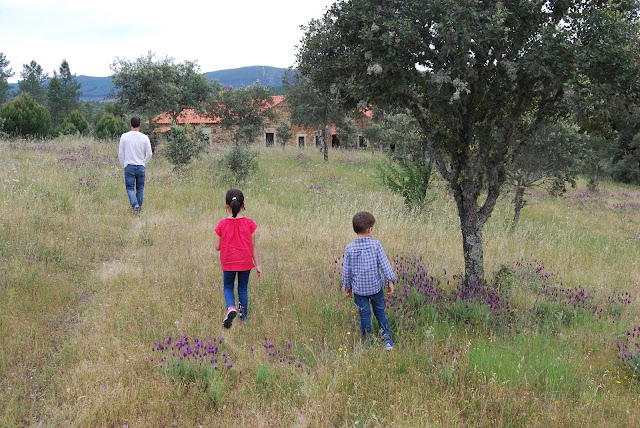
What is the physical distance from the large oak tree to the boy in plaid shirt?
Result: 175cm

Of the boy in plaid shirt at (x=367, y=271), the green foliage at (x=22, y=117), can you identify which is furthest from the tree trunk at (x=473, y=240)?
the green foliage at (x=22, y=117)

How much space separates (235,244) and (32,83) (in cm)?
8504

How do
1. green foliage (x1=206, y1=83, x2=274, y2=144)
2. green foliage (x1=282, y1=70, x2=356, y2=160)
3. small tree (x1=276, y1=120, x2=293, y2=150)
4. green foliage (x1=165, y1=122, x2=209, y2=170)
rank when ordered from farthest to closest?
small tree (x1=276, y1=120, x2=293, y2=150) → green foliage (x1=206, y1=83, x2=274, y2=144) → green foliage (x1=282, y1=70, x2=356, y2=160) → green foliage (x1=165, y1=122, x2=209, y2=170)

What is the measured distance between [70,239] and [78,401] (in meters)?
4.43

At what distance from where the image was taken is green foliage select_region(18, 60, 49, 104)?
7056cm

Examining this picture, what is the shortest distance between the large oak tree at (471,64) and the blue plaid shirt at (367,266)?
1870 mm

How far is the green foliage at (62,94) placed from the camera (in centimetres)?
6562

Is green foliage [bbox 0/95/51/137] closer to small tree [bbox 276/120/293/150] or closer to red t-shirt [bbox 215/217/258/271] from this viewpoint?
small tree [bbox 276/120/293/150]

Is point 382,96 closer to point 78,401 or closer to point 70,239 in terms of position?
point 78,401

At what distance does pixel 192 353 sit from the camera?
3.92 metres

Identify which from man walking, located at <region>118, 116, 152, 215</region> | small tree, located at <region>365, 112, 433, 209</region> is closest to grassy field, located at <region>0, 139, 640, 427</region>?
man walking, located at <region>118, 116, 152, 215</region>

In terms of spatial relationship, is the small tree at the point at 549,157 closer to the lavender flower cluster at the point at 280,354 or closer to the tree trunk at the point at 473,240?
the tree trunk at the point at 473,240

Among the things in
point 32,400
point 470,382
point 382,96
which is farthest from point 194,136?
point 470,382

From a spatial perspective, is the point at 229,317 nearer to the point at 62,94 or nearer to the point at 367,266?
the point at 367,266
